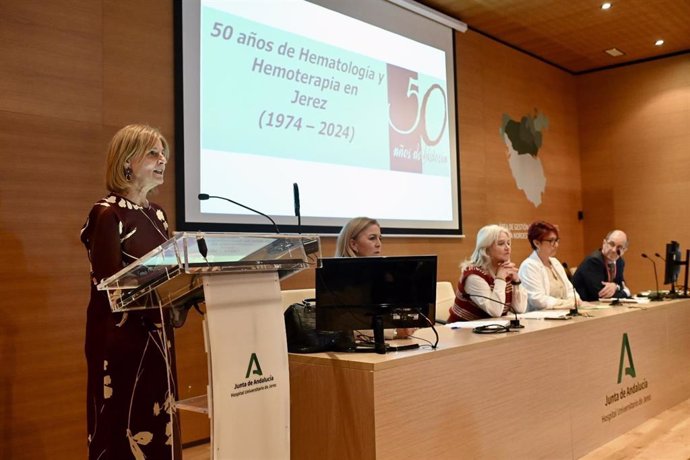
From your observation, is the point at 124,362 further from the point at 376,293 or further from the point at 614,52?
the point at 614,52

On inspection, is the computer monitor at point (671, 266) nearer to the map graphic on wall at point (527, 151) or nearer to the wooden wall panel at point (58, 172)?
the map graphic on wall at point (527, 151)

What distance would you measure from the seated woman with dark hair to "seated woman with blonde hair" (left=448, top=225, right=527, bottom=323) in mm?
585

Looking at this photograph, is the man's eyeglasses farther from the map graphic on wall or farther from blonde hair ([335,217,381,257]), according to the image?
blonde hair ([335,217,381,257])

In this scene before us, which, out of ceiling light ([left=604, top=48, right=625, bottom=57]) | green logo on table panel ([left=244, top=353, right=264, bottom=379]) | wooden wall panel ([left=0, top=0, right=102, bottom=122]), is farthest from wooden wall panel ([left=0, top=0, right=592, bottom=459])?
ceiling light ([left=604, top=48, right=625, bottom=57])

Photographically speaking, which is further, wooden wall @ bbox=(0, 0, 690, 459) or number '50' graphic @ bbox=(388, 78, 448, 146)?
number '50' graphic @ bbox=(388, 78, 448, 146)

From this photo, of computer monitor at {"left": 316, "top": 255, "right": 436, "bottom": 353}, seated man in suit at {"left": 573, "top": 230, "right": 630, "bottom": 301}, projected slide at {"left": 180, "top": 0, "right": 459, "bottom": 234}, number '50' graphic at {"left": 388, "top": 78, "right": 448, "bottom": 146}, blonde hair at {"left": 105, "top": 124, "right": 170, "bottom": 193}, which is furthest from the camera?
number '50' graphic at {"left": 388, "top": 78, "right": 448, "bottom": 146}

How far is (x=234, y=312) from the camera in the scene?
5.45 feet

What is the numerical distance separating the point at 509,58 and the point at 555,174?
154cm

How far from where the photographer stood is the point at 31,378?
3143 mm

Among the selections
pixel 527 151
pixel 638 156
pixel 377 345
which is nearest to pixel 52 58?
pixel 377 345

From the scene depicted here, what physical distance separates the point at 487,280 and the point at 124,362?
7.49 feet

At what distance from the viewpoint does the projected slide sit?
4.03 meters

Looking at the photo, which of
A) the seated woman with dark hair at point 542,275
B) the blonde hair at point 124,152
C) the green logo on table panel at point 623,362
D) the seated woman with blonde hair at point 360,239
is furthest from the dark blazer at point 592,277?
the blonde hair at point 124,152

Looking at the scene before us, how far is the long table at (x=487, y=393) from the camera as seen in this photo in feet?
6.97
